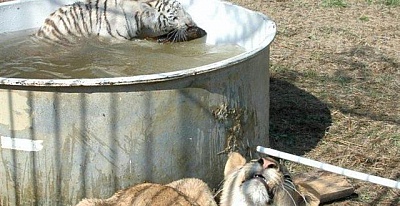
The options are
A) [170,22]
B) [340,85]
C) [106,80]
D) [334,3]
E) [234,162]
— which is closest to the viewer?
[106,80]

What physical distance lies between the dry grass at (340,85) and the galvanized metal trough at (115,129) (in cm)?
108

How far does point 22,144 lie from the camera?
4.37m

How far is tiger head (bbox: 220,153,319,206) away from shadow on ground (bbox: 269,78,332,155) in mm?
1913

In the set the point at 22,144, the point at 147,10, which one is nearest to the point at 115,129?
the point at 22,144

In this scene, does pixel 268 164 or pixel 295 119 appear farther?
pixel 295 119

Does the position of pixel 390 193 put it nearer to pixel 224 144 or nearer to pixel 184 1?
pixel 224 144

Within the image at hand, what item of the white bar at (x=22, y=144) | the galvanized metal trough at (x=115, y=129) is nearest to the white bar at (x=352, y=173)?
the galvanized metal trough at (x=115, y=129)

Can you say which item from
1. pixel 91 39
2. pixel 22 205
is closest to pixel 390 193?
pixel 22 205

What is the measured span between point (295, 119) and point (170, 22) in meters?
1.42

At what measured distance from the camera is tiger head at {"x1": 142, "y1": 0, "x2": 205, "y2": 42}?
6.71 metres

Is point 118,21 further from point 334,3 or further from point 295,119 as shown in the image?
point 334,3

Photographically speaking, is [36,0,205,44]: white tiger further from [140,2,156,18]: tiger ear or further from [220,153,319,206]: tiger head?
[220,153,319,206]: tiger head

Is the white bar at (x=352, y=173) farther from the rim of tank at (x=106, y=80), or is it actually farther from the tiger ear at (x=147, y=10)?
the tiger ear at (x=147, y=10)

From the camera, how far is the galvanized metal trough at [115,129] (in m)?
4.26
